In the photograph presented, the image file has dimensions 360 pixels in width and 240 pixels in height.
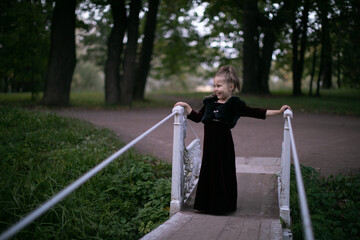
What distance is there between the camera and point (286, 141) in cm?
380

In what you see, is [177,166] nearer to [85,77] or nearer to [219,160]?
[219,160]

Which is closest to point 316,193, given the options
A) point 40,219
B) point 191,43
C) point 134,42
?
point 40,219

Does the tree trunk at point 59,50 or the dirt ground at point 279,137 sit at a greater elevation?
the tree trunk at point 59,50

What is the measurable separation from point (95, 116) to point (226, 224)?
9.63 m

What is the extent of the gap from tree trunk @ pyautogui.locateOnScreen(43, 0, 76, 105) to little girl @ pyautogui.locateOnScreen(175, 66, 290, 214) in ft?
39.2

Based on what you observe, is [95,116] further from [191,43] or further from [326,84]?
[326,84]

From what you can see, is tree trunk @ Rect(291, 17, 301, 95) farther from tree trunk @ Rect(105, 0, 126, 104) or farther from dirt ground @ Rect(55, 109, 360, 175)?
tree trunk @ Rect(105, 0, 126, 104)

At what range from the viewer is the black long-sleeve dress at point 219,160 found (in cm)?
409

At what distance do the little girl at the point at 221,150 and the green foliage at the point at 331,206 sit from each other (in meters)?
0.87

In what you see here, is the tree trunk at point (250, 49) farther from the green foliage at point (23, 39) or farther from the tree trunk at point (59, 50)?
the green foliage at point (23, 39)

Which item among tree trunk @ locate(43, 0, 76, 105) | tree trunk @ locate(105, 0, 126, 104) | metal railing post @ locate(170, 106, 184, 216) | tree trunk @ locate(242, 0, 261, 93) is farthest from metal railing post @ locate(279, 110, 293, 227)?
tree trunk @ locate(242, 0, 261, 93)

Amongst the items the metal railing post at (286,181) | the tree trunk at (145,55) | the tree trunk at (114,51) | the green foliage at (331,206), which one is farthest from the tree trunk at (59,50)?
the metal railing post at (286,181)

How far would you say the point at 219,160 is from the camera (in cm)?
410

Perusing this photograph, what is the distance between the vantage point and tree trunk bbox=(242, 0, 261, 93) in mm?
20938
